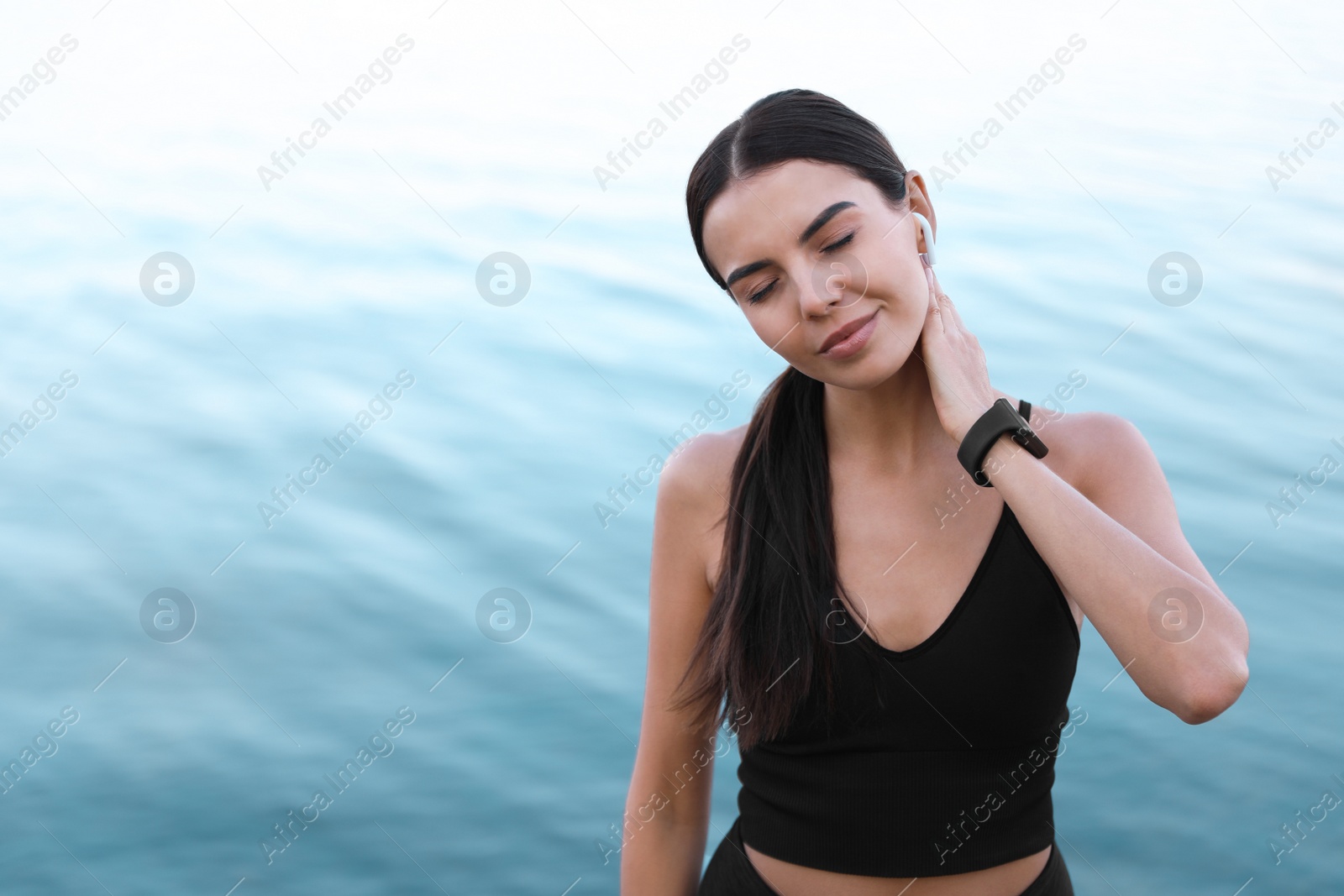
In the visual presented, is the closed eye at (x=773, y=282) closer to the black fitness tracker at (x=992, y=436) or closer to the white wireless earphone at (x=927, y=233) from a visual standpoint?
the white wireless earphone at (x=927, y=233)

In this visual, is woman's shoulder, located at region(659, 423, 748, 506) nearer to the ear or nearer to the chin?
the chin

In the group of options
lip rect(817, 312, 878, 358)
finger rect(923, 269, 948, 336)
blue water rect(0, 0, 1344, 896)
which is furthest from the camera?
blue water rect(0, 0, 1344, 896)

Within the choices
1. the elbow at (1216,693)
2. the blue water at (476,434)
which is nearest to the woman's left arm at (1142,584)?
the elbow at (1216,693)

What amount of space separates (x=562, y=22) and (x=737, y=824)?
42.4ft

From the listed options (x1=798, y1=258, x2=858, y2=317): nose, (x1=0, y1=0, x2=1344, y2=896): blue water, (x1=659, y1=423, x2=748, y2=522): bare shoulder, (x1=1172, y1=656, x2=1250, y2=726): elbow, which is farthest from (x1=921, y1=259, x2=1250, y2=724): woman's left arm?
(x1=0, y1=0, x2=1344, y2=896): blue water

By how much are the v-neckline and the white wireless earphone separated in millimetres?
370

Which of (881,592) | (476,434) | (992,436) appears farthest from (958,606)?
(476,434)

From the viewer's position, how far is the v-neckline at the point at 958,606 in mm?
1594

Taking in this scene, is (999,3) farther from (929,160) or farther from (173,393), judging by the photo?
(173,393)

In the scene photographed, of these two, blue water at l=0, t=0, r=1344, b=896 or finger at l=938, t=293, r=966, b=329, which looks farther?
blue water at l=0, t=0, r=1344, b=896

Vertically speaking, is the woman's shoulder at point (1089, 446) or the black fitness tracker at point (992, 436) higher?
the woman's shoulder at point (1089, 446)

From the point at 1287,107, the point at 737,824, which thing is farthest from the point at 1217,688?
the point at 1287,107

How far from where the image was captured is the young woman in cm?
152

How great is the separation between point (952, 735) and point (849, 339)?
1.70ft
